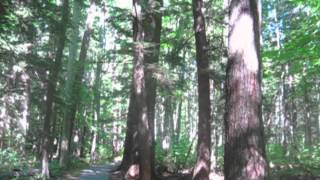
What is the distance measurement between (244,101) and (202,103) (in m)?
8.26

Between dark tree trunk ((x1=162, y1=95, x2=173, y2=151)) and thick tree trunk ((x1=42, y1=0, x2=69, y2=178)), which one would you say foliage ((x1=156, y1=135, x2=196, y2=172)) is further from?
thick tree trunk ((x1=42, y1=0, x2=69, y2=178))

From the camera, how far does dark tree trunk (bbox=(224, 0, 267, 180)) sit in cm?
518

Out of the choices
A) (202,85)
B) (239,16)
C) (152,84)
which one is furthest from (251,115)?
(152,84)

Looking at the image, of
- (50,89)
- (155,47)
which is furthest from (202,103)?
(50,89)

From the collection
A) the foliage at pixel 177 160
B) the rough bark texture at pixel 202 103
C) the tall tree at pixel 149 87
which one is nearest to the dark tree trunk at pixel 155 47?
the tall tree at pixel 149 87

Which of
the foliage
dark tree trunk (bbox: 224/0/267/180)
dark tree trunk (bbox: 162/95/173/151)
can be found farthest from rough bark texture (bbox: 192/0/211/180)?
dark tree trunk (bbox: 162/95/173/151)

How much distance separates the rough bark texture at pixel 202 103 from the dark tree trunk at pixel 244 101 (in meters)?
7.54

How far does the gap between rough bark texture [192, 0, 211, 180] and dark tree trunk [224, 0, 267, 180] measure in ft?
24.8

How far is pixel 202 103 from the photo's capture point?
1359 cm

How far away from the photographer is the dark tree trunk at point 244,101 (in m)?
5.18

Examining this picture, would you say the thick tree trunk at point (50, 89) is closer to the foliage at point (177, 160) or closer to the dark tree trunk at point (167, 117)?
the foliage at point (177, 160)

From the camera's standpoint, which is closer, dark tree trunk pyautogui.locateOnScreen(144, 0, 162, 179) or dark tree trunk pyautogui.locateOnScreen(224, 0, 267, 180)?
dark tree trunk pyautogui.locateOnScreen(224, 0, 267, 180)

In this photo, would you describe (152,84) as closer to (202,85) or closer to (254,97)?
(202,85)

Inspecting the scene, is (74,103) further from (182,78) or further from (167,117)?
→ (167,117)
